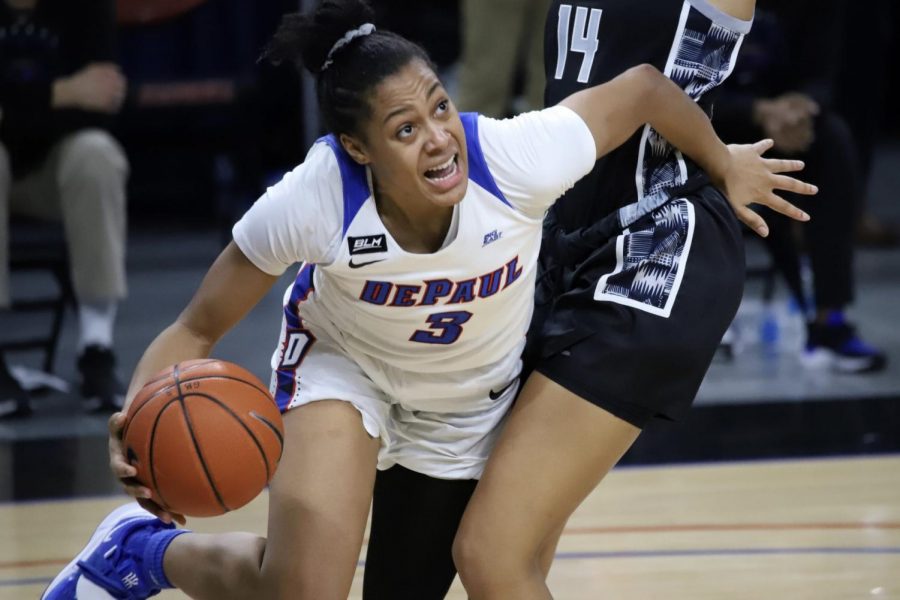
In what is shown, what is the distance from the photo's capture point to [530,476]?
3.00 metres

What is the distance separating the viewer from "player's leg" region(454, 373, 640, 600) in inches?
116

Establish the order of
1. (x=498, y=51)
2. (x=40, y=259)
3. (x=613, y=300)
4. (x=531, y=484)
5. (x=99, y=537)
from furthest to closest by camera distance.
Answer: (x=498, y=51)
(x=40, y=259)
(x=99, y=537)
(x=613, y=300)
(x=531, y=484)

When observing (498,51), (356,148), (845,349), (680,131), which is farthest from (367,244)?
(498,51)

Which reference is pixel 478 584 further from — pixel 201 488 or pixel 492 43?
pixel 492 43

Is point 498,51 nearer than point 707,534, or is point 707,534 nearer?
point 707,534

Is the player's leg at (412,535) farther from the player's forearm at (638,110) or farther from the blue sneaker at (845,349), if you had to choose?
the blue sneaker at (845,349)

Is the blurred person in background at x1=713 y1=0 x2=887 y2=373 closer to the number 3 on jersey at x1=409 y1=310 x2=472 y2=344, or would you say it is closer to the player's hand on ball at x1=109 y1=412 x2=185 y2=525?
the number 3 on jersey at x1=409 y1=310 x2=472 y2=344

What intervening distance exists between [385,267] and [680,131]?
72cm

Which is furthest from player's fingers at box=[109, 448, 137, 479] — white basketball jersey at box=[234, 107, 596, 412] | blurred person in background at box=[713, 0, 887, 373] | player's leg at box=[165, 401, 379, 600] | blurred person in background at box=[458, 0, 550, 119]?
blurred person in background at box=[458, 0, 550, 119]

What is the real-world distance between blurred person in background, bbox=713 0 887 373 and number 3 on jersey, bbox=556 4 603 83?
2722 millimetres

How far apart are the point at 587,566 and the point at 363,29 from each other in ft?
5.99

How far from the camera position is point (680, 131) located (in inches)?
121

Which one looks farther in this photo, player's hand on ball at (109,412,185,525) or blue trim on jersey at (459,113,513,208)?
blue trim on jersey at (459,113,513,208)

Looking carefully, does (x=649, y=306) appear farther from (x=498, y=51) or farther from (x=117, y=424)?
(x=498, y=51)
